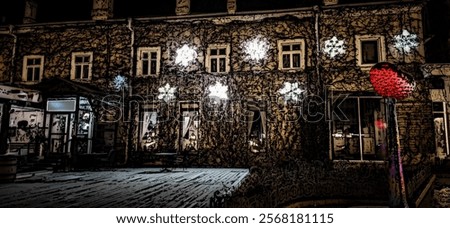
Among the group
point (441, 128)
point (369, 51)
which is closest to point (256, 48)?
point (369, 51)

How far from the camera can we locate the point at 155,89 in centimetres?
818

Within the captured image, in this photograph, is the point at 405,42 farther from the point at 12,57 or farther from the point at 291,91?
the point at 12,57

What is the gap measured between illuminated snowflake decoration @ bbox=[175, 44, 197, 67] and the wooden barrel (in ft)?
15.3

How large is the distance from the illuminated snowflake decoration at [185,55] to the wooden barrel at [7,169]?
4.65 m

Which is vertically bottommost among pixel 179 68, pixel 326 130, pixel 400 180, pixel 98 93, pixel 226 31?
pixel 400 180

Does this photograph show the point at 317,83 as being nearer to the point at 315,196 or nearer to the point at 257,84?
the point at 257,84

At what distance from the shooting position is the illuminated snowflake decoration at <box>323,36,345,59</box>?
747 cm

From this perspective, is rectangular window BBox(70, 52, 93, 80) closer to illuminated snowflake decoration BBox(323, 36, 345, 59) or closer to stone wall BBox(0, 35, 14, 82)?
stone wall BBox(0, 35, 14, 82)

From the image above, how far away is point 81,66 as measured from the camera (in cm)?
858

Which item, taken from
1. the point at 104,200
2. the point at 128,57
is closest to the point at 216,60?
the point at 128,57

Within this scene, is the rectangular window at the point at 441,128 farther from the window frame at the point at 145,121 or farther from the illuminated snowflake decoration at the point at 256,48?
the window frame at the point at 145,121

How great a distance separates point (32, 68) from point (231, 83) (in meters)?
6.03

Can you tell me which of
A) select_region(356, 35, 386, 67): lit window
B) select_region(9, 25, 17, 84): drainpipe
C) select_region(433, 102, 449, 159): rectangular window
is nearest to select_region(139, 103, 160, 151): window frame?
select_region(9, 25, 17, 84): drainpipe

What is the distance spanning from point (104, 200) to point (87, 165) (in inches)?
167
